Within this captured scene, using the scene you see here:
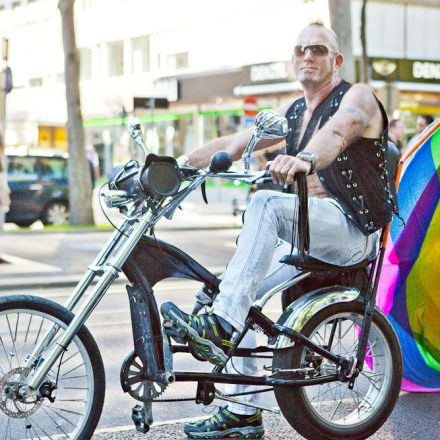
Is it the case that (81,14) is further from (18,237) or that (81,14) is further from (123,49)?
(18,237)

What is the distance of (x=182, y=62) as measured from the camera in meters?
39.9

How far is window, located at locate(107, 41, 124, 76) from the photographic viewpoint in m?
43.8

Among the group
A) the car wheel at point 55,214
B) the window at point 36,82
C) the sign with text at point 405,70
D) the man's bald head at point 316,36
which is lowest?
the car wheel at point 55,214

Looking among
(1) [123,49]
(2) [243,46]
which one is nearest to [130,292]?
(2) [243,46]

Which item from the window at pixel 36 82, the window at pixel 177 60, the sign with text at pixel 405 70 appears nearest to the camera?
the sign with text at pixel 405 70

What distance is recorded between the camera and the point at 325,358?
4.57 m

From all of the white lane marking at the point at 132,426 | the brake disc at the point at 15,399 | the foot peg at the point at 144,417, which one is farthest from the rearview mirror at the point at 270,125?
the white lane marking at the point at 132,426

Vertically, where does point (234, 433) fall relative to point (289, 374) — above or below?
below

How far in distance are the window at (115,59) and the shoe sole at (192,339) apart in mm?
40233

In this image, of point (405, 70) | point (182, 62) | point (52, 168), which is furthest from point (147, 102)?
point (182, 62)

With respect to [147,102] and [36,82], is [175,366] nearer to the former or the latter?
[147,102]

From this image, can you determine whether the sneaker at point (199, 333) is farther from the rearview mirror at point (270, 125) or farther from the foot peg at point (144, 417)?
the rearview mirror at point (270, 125)

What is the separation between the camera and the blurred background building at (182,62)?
32.6 metres

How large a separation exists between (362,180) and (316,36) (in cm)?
67
